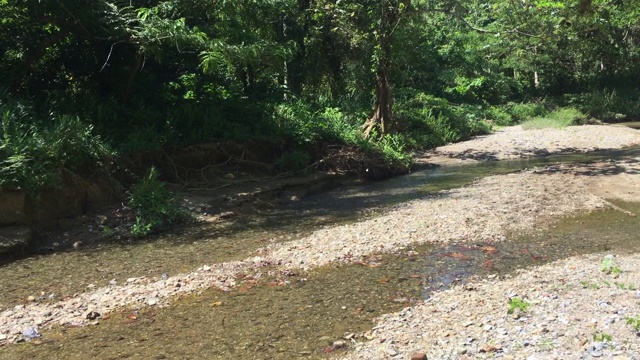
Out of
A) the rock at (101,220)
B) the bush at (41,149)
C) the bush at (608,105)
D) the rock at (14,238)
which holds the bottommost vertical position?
the bush at (608,105)

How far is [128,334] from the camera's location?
530cm

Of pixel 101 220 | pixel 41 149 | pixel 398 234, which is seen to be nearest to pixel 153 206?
pixel 101 220

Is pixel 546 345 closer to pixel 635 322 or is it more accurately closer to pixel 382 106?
pixel 635 322

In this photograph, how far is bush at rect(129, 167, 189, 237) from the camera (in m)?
9.66

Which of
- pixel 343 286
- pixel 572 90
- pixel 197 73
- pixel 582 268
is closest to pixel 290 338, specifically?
pixel 343 286

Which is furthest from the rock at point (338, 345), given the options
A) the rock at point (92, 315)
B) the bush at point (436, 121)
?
the bush at point (436, 121)

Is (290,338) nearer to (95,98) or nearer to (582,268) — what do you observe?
(582,268)

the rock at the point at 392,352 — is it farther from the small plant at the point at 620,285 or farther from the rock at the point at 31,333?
the rock at the point at 31,333

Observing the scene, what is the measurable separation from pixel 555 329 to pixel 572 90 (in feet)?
109

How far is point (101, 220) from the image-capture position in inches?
375

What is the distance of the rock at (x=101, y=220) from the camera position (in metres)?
9.50

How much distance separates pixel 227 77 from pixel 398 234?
9.40 m

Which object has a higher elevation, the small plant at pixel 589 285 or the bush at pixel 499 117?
the small plant at pixel 589 285

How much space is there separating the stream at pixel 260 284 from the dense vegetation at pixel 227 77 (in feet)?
8.18
